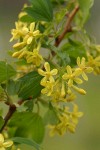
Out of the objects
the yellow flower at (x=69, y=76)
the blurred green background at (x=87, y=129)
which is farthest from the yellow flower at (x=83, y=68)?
the blurred green background at (x=87, y=129)

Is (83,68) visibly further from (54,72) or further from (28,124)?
(28,124)

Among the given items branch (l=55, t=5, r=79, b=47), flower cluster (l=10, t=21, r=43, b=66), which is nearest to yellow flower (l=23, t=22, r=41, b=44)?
flower cluster (l=10, t=21, r=43, b=66)

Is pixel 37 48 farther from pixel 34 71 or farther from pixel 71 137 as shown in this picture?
pixel 71 137

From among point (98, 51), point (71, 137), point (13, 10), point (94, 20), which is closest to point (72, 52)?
point (98, 51)

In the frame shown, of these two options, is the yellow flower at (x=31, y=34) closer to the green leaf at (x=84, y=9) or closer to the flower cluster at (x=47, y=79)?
the flower cluster at (x=47, y=79)

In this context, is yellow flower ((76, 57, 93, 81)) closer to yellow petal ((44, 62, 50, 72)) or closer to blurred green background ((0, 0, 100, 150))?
yellow petal ((44, 62, 50, 72))

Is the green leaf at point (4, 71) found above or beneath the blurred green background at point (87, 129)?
above
